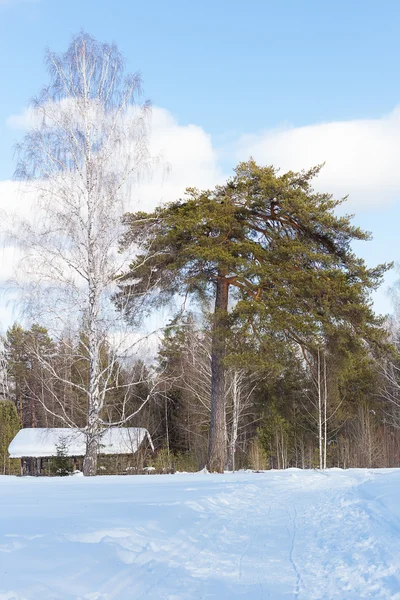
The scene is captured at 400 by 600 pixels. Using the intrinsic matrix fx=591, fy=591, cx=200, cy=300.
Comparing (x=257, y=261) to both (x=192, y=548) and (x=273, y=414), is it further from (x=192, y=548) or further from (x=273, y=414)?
(x=273, y=414)

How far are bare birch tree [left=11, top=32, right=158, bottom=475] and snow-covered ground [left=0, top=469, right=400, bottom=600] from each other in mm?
6909

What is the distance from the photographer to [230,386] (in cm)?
2850

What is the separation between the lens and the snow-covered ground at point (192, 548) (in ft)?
12.9

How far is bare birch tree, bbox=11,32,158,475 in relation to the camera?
596 inches

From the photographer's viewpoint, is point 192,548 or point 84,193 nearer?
point 192,548

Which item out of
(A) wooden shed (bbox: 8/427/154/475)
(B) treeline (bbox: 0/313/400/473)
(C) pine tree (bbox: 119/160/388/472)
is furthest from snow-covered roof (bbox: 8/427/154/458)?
(C) pine tree (bbox: 119/160/388/472)

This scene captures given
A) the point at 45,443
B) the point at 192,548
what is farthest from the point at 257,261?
the point at 45,443

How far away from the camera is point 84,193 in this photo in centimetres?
1573

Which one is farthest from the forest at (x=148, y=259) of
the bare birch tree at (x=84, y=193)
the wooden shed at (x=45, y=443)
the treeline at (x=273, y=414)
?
the wooden shed at (x=45, y=443)

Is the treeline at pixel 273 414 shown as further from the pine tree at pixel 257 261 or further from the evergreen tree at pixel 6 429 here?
the pine tree at pixel 257 261

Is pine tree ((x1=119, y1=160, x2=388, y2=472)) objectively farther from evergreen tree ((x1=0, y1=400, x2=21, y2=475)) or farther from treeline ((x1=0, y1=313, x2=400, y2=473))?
evergreen tree ((x1=0, y1=400, x2=21, y2=475))

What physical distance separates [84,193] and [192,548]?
39.2ft

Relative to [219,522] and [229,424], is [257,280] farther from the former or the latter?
[229,424]

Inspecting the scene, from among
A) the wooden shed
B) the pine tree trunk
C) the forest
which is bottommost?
the wooden shed
